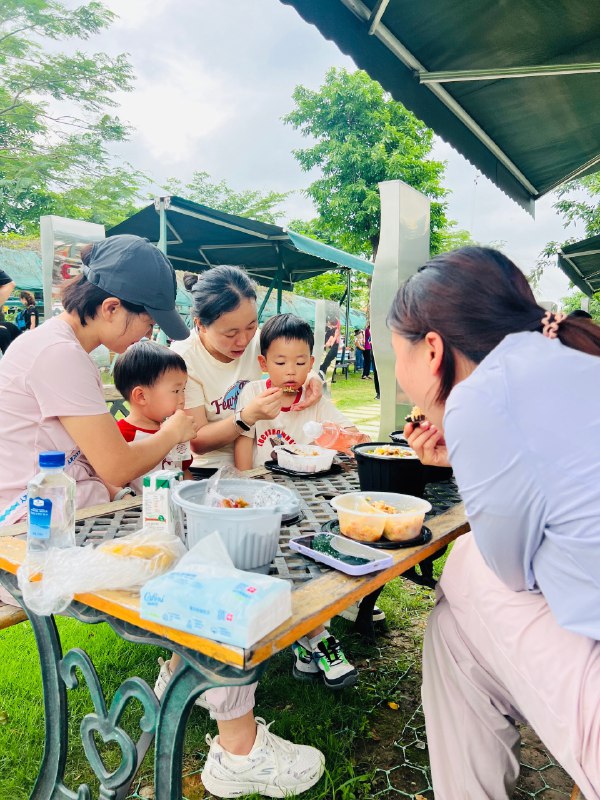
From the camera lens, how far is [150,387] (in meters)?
2.45

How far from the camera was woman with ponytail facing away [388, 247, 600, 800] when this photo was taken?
101 centimetres

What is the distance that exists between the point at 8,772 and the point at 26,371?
1312mm

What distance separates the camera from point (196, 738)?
6.41 feet

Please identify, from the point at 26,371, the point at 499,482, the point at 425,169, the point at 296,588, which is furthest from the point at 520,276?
the point at 425,169

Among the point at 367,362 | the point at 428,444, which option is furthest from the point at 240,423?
the point at 367,362

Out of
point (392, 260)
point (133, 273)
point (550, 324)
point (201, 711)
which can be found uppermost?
point (392, 260)

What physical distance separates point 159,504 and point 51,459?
10.0 inches

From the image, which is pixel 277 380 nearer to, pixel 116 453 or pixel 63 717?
pixel 116 453

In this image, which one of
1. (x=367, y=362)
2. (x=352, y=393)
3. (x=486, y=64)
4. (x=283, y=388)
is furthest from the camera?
(x=367, y=362)

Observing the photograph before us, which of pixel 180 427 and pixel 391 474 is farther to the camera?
pixel 180 427

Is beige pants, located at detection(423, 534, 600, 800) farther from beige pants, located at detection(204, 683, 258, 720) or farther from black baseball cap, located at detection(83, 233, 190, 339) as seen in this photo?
black baseball cap, located at detection(83, 233, 190, 339)

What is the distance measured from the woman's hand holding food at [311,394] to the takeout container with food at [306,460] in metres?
0.56

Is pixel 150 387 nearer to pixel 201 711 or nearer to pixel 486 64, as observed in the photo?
pixel 201 711

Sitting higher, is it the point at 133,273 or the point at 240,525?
the point at 133,273
